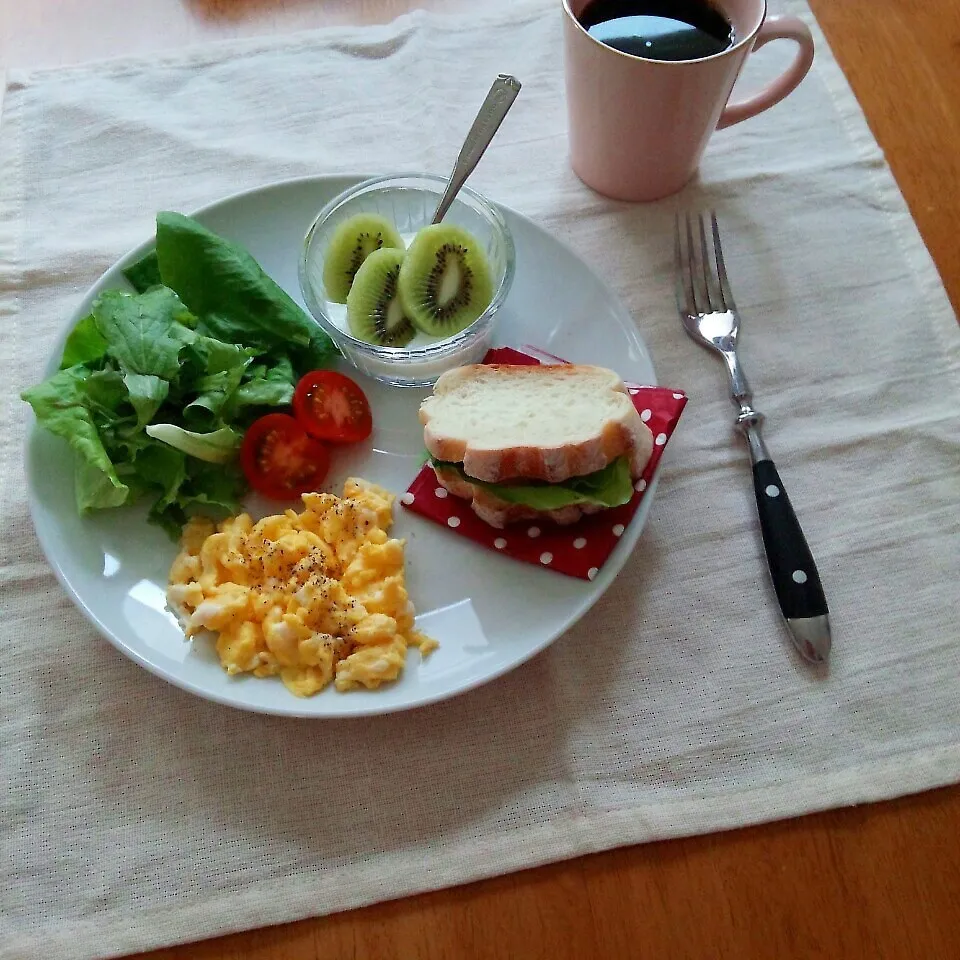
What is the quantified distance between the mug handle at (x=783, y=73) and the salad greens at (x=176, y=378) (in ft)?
3.12

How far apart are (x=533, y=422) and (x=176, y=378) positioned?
588 mm

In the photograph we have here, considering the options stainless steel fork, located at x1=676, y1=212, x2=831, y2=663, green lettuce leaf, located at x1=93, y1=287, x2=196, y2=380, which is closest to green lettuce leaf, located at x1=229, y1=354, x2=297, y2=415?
green lettuce leaf, located at x1=93, y1=287, x2=196, y2=380

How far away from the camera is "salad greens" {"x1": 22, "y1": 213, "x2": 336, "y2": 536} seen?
52.5 inches

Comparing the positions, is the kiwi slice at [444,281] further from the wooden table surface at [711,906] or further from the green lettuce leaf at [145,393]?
the wooden table surface at [711,906]

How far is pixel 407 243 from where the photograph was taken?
1.62m

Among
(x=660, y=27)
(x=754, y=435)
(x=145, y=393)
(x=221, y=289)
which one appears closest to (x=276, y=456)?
(x=145, y=393)

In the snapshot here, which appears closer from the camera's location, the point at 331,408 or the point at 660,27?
the point at 331,408

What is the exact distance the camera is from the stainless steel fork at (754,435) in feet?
4.38

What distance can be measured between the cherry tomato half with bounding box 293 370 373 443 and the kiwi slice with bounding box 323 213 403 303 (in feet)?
0.62

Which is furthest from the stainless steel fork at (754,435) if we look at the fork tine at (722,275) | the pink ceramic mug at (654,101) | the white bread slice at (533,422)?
the white bread slice at (533,422)

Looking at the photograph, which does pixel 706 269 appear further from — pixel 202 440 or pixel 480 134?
pixel 202 440

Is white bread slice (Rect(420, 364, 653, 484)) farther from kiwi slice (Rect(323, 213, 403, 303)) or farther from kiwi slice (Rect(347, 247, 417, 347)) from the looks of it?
kiwi slice (Rect(323, 213, 403, 303))

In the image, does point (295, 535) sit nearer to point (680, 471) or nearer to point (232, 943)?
point (232, 943)

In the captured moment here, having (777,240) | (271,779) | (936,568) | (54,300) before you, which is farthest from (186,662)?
(777,240)
